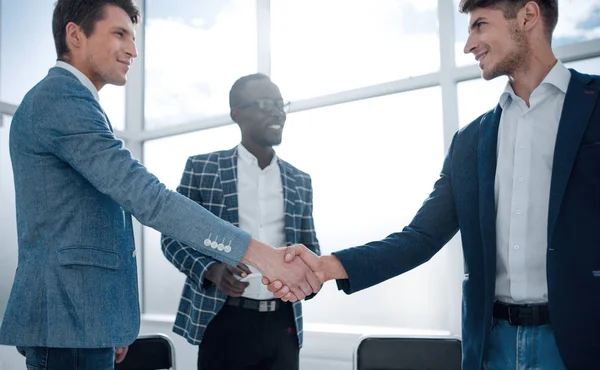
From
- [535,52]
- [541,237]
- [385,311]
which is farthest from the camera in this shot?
[385,311]

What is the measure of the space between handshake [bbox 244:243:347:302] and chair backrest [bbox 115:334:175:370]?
0.66 m

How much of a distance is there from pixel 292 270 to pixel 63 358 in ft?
2.86

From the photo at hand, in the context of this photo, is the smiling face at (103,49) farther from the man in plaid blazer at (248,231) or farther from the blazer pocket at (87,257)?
the man in plaid blazer at (248,231)

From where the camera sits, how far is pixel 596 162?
1.34 meters

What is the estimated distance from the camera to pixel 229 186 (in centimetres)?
239

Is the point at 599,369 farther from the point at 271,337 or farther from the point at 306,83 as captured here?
the point at 306,83

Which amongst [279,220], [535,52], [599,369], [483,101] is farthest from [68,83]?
[483,101]

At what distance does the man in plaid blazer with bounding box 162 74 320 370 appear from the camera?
2.16 metres

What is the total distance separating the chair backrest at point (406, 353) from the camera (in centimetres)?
226

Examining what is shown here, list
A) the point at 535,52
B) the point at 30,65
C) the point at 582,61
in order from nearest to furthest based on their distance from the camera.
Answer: the point at 535,52 < the point at 582,61 < the point at 30,65

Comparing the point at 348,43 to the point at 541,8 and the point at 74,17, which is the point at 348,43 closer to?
the point at 541,8

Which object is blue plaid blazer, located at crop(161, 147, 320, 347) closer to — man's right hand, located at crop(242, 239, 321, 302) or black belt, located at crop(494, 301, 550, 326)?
man's right hand, located at crop(242, 239, 321, 302)

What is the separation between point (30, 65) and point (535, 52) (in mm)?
3241

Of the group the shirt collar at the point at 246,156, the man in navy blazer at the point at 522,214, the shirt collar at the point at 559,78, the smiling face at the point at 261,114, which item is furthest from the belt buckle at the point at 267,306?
the shirt collar at the point at 559,78
